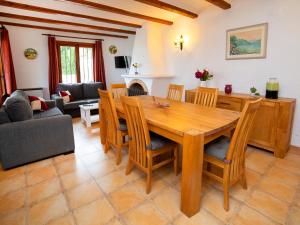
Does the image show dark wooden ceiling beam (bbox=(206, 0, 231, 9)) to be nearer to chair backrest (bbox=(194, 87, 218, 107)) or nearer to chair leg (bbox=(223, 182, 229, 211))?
chair backrest (bbox=(194, 87, 218, 107))

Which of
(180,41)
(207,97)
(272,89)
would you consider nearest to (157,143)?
(207,97)

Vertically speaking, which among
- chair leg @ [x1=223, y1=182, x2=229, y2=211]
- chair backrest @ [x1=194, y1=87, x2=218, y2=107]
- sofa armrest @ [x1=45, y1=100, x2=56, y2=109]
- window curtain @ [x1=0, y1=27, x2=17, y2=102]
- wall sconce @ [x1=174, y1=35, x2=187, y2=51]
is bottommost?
chair leg @ [x1=223, y1=182, x2=229, y2=211]

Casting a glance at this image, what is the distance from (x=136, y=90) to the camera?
5.07m

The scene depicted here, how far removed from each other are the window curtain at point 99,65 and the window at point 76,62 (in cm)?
16

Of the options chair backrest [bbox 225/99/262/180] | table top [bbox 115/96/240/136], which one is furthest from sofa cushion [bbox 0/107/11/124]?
chair backrest [bbox 225/99/262/180]

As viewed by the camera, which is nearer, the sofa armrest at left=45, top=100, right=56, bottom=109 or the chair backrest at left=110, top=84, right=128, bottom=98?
the chair backrest at left=110, top=84, right=128, bottom=98

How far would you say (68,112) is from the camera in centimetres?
477

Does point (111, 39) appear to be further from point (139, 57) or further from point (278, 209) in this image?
point (278, 209)

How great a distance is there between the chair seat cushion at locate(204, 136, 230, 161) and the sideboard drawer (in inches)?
50.0

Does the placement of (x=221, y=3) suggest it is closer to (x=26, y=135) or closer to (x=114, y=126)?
(x=114, y=126)

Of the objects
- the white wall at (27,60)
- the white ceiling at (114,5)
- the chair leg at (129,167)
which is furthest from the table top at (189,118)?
the white wall at (27,60)

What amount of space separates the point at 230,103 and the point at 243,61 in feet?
2.86

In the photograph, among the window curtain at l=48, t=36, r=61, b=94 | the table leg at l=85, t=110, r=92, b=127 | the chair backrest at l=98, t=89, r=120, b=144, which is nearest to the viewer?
the chair backrest at l=98, t=89, r=120, b=144

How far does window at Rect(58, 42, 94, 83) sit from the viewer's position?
5.49m
